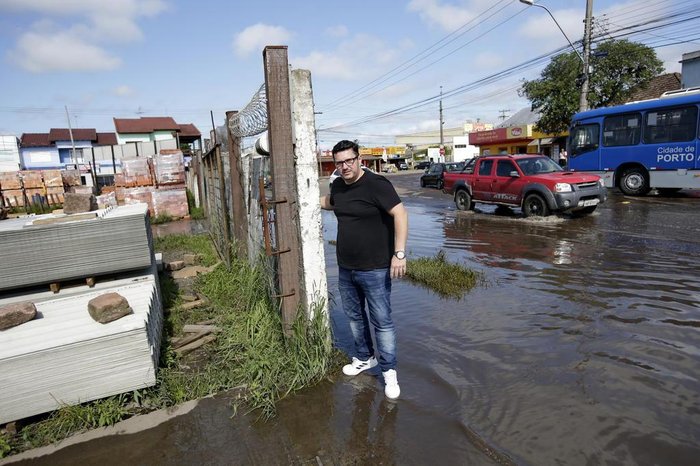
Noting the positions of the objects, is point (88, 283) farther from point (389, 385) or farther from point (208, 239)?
point (208, 239)

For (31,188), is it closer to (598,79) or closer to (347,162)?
(347,162)

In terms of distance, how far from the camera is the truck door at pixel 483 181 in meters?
13.4

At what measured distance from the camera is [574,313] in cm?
496

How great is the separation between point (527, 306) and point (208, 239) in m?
7.24

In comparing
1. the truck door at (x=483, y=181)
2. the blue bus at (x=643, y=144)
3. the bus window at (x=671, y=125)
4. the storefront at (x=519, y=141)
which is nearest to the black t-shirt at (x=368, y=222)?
the truck door at (x=483, y=181)

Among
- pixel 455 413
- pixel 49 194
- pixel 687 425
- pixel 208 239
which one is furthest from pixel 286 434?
pixel 49 194

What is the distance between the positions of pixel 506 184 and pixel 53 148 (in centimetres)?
6086

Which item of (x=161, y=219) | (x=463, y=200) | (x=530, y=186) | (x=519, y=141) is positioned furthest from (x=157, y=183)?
(x=519, y=141)

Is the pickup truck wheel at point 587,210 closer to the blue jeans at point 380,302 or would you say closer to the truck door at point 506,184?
the truck door at point 506,184

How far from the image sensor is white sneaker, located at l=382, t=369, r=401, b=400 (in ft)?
11.2

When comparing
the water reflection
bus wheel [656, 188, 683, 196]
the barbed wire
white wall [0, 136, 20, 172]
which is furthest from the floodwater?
white wall [0, 136, 20, 172]

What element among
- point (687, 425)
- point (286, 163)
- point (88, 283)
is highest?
point (286, 163)

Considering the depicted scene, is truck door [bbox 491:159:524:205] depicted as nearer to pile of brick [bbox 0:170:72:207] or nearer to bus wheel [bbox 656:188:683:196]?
bus wheel [bbox 656:188:683:196]

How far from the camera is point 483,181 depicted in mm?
13539
